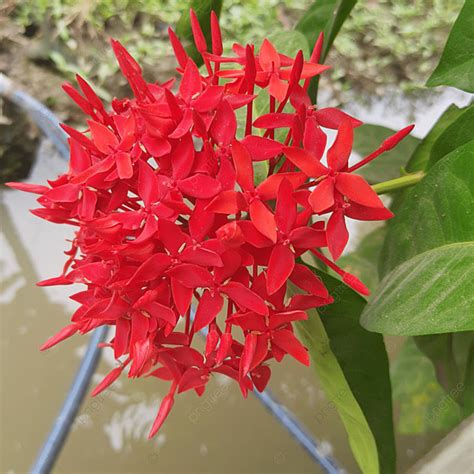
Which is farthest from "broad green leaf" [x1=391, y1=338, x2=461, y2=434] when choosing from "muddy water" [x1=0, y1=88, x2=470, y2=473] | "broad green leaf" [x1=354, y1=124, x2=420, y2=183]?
"broad green leaf" [x1=354, y1=124, x2=420, y2=183]

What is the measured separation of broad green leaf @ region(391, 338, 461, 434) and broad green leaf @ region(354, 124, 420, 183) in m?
0.19

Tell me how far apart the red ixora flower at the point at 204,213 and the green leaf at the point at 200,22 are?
14 cm

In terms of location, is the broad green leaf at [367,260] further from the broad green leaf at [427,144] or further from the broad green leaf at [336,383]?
the broad green leaf at [336,383]

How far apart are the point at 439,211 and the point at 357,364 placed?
0.37ft

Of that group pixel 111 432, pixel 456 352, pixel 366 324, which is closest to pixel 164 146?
pixel 366 324

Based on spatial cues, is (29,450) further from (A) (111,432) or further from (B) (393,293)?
(B) (393,293)

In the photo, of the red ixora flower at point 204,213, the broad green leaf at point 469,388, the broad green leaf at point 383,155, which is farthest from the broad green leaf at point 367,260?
the red ixora flower at point 204,213

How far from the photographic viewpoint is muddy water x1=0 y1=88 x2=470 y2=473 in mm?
728

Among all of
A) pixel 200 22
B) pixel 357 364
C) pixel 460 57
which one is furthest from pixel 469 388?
pixel 200 22

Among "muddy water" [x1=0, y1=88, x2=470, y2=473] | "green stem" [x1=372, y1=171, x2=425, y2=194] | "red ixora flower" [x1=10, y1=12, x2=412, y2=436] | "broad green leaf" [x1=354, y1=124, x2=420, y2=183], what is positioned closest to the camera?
"red ixora flower" [x1=10, y1=12, x2=412, y2=436]

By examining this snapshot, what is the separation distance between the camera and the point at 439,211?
0.38 meters

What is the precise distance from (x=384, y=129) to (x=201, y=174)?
0.40 meters

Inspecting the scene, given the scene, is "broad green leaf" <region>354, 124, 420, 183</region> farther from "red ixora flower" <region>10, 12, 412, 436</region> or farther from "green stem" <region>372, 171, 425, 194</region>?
"red ixora flower" <region>10, 12, 412, 436</region>

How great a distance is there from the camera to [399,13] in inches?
51.7
